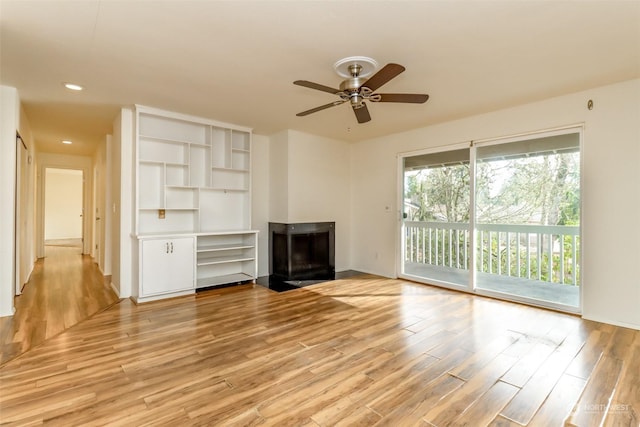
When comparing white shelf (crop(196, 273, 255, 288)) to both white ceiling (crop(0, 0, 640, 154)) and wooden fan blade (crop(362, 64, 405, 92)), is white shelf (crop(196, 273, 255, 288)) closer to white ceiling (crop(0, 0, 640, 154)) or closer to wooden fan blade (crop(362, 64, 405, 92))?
white ceiling (crop(0, 0, 640, 154))

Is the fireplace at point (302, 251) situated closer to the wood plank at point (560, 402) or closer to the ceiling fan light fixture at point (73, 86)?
the ceiling fan light fixture at point (73, 86)

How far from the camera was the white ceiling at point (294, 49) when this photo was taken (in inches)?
79.1

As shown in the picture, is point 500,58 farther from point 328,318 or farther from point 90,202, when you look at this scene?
point 90,202

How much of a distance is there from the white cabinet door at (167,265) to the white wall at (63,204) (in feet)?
29.8

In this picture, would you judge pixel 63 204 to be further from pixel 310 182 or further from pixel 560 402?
pixel 560 402

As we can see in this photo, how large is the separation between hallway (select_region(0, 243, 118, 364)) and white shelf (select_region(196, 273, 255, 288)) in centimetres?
103

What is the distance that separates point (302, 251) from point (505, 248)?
3.00m

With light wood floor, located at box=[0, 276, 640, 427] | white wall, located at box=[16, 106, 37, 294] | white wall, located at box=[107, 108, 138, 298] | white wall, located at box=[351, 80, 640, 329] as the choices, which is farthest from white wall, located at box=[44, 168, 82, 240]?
white wall, located at box=[351, 80, 640, 329]

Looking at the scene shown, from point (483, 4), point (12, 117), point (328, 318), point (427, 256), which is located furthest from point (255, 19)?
point (427, 256)

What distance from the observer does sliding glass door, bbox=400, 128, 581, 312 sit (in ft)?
12.2

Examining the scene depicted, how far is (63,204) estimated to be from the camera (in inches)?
422

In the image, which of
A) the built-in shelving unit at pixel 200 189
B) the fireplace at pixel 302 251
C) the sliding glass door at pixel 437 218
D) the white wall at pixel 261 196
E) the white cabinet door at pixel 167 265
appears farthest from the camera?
the white wall at pixel 261 196

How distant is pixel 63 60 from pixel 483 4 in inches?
129

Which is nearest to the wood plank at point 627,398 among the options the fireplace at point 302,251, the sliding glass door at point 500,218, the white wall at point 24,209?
the sliding glass door at point 500,218
